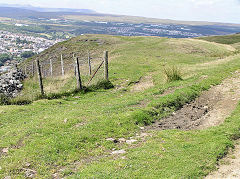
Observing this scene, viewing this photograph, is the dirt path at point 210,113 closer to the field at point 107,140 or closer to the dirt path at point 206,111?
the dirt path at point 206,111

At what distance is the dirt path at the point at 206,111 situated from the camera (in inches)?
506

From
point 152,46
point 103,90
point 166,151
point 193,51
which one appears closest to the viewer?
point 166,151

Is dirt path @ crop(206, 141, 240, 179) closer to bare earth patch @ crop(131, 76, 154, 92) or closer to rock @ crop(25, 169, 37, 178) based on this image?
rock @ crop(25, 169, 37, 178)

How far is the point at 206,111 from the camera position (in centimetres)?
1480

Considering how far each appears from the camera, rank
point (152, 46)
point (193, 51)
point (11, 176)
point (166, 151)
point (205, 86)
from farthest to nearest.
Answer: point (152, 46), point (193, 51), point (205, 86), point (166, 151), point (11, 176)

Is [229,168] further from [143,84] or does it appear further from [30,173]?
[143,84]

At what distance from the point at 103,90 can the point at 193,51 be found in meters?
34.5

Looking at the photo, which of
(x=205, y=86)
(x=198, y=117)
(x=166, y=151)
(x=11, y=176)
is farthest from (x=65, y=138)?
(x=205, y=86)

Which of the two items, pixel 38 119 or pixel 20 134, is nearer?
pixel 20 134

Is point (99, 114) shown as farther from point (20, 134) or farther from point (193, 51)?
point (193, 51)

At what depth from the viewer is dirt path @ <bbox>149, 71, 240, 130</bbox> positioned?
12843mm

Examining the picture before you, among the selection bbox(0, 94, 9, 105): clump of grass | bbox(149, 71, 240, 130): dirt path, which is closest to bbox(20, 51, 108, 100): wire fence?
bbox(0, 94, 9, 105): clump of grass

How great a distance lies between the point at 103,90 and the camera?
2083 cm

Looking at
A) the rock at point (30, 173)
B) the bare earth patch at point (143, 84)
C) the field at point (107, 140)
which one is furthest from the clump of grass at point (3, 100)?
the bare earth patch at point (143, 84)
